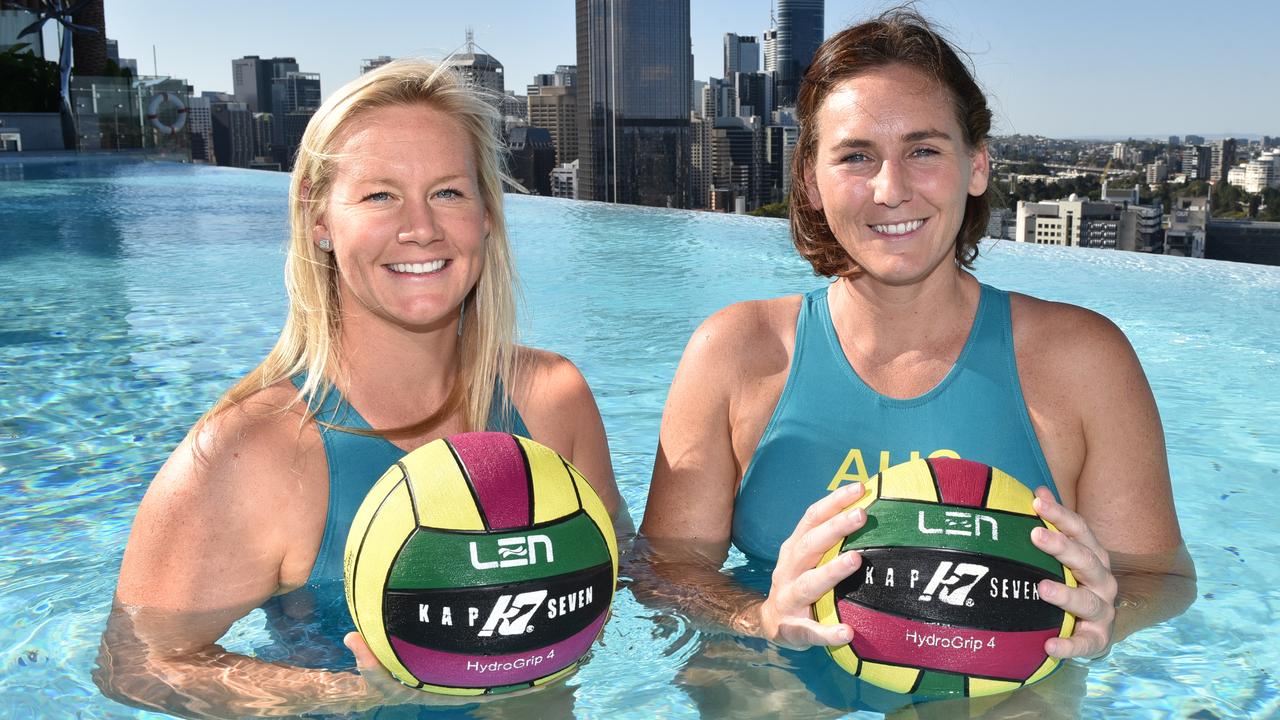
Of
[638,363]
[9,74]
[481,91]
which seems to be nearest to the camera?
[481,91]

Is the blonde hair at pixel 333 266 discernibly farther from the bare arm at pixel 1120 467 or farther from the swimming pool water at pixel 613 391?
the bare arm at pixel 1120 467

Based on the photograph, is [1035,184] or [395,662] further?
[1035,184]

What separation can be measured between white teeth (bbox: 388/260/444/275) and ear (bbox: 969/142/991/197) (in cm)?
95

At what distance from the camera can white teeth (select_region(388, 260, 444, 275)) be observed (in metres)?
1.68

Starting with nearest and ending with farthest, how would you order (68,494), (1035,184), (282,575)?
(282,575) → (68,494) → (1035,184)

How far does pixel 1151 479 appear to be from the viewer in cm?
172

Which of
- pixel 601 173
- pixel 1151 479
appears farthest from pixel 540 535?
pixel 601 173

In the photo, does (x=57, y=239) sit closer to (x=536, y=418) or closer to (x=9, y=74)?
(x=536, y=418)

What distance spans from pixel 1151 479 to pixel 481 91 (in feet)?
4.41

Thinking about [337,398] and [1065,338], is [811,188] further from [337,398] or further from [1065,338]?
[337,398]

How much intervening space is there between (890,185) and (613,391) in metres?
3.20

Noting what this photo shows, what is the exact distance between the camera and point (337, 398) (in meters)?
1.77

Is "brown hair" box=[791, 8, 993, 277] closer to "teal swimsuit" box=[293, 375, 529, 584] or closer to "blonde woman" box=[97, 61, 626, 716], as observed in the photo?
"blonde woman" box=[97, 61, 626, 716]

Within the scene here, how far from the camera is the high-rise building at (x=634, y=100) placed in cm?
2266
